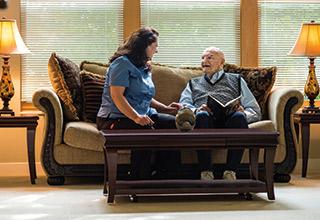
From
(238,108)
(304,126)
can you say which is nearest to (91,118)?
(238,108)

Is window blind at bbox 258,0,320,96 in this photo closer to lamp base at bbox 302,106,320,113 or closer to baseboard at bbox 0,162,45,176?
lamp base at bbox 302,106,320,113

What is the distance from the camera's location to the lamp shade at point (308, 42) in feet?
16.9

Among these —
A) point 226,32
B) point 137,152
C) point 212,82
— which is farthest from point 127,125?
point 226,32

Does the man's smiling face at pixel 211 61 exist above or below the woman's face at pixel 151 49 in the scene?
below

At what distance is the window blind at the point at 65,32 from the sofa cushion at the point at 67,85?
0.63 m

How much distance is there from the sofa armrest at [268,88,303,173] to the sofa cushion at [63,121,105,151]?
4.53 feet

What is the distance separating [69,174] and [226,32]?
2.09 m

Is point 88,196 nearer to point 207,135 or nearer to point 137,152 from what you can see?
point 137,152

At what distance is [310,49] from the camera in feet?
16.9

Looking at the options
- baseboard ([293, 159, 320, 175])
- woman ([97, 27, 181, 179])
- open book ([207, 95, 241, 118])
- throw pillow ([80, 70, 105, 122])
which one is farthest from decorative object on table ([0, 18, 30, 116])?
baseboard ([293, 159, 320, 175])

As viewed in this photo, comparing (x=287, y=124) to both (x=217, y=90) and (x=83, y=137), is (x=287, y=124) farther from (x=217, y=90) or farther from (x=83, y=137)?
(x=83, y=137)

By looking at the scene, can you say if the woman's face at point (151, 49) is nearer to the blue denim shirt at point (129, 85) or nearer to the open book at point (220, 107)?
the blue denim shirt at point (129, 85)

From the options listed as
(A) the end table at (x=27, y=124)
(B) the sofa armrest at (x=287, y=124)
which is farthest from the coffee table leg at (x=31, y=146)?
(B) the sofa armrest at (x=287, y=124)

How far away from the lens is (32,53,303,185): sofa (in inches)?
180
